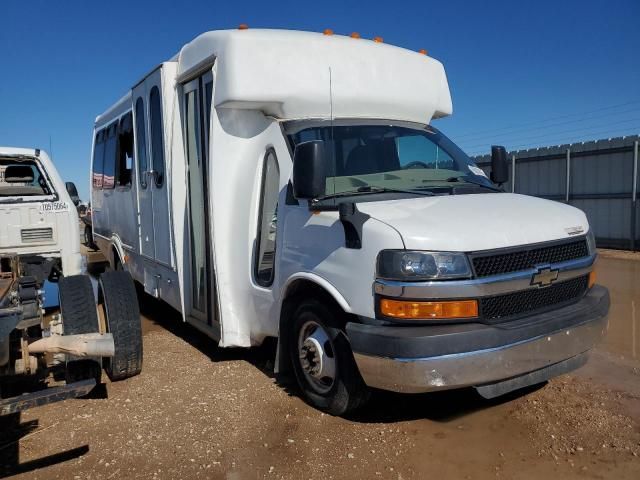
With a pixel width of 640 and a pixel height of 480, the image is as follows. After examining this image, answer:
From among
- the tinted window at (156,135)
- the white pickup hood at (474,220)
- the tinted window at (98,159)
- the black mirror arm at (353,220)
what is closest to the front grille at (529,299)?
the white pickup hood at (474,220)

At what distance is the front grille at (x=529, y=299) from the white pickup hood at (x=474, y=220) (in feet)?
1.07

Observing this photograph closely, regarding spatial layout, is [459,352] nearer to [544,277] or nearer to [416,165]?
[544,277]

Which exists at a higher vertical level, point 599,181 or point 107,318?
point 599,181

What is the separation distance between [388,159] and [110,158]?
533cm

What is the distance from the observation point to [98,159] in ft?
31.0

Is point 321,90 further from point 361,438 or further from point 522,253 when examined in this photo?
point 361,438

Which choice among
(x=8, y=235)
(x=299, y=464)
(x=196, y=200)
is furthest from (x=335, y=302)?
(x=8, y=235)

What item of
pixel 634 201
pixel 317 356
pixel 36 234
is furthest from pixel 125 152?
pixel 634 201

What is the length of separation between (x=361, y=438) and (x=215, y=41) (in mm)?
3350

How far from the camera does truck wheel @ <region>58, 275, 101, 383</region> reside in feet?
13.6

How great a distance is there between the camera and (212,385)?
4.84 m

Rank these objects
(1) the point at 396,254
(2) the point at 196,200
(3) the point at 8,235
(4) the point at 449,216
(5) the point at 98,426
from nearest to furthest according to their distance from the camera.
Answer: (1) the point at 396,254, (4) the point at 449,216, (5) the point at 98,426, (2) the point at 196,200, (3) the point at 8,235

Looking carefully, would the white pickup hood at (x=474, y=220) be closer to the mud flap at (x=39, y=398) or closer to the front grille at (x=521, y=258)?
the front grille at (x=521, y=258)

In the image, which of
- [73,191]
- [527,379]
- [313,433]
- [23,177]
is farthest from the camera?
[73,191]
